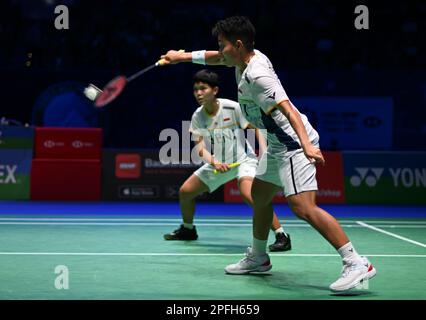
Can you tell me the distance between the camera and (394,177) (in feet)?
41.7

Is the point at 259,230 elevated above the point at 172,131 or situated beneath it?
situated beneath

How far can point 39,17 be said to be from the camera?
14.6 m

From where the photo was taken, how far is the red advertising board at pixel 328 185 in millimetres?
12570

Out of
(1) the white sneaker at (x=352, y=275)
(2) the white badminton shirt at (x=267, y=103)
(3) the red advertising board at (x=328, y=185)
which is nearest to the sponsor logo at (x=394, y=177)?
(3) the red advertising board at (x=328, y=185)

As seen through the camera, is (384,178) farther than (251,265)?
Yes

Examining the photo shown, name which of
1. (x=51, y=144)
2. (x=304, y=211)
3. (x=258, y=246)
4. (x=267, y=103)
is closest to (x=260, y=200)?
(x=258, y=246)

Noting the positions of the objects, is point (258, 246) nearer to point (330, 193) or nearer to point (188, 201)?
point (188, 201)

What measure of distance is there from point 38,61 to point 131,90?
6.04 feet

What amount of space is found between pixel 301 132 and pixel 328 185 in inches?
300

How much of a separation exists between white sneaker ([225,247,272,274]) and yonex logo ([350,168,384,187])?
6795 millimetres

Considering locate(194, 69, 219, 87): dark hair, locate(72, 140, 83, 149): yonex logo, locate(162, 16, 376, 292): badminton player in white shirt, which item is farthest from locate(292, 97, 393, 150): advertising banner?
locate(162, 16, 376, 292): badminton player in white shirt

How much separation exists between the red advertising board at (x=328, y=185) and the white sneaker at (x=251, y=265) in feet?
21.1

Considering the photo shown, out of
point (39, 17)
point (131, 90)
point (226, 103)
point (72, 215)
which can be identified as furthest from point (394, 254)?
point (39, 17)
